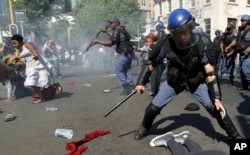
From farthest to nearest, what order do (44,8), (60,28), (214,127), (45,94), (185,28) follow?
1. (60,28)
2. (44,8)
3. (45,94)
4. (214,127)
5. (185,28)

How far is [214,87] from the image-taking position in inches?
131

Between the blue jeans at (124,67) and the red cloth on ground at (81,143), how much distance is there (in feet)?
9.22

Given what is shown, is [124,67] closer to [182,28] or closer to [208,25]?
[182,28]

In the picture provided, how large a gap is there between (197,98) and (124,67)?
3.55 metres

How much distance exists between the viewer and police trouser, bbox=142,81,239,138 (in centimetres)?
344

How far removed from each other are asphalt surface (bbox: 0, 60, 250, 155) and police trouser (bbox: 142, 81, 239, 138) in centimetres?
28

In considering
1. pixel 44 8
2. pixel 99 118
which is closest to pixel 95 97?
pixel 99 118

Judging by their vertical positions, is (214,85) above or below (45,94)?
above

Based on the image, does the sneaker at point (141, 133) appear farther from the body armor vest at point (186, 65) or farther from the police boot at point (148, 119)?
the body armor vest at point (186, 65)

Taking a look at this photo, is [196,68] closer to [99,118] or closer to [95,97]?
[99,118]

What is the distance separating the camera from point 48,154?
3.68 metres

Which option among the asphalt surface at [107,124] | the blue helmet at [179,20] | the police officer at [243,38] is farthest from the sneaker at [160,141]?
the police officer at [243,38]

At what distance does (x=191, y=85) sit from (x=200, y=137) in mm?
795

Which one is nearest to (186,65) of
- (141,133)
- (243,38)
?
(141,133)
